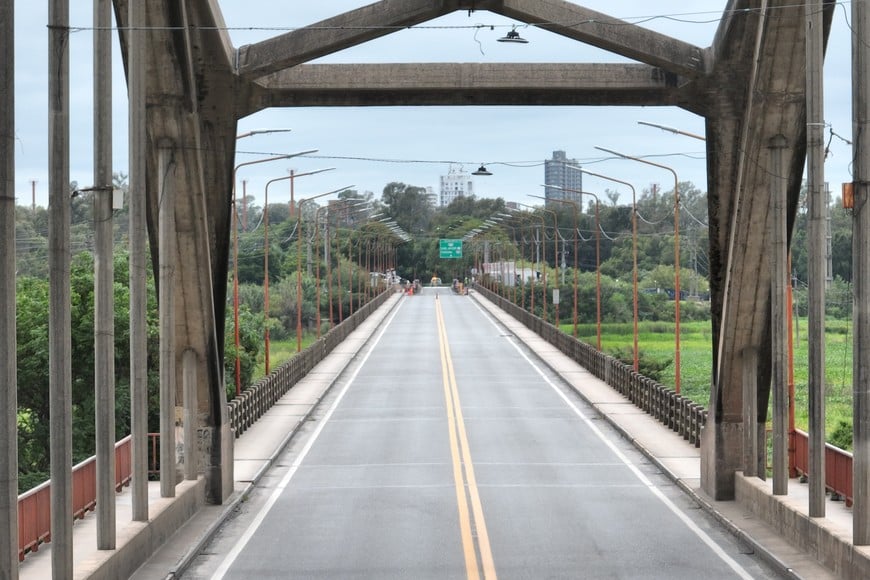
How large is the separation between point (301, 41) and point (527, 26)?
3368 mm

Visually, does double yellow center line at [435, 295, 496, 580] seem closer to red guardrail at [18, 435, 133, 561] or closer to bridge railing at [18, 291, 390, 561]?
bridge railing at [18, 291, 390, 561]

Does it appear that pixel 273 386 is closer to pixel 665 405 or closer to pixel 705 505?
pixel 665 405

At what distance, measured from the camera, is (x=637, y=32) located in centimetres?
2069

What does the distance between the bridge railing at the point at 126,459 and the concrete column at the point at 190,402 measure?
0.95 metres

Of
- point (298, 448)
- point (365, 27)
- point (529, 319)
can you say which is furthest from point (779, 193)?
point (529, 319)

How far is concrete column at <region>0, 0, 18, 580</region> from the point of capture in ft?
37.3

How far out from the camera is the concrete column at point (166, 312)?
19766mm

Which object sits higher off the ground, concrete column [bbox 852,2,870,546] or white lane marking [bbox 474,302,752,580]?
concrete column [bbox 852,2,870,546]

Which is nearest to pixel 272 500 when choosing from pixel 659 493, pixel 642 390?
pixel 659 493

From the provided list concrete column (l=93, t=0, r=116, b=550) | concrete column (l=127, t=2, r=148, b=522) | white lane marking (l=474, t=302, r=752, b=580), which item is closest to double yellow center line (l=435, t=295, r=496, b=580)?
white lane marking (l=474, t=302, r=752, b=580)

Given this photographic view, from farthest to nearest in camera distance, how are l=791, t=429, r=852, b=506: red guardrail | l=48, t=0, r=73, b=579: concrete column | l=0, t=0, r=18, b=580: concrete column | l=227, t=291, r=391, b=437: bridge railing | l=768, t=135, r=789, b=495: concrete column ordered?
1. l=227, t=291, r=391, b=437: bridge railing
2. l=791, t=429, r=852, b=506: red guardrail
3. l=768, t=135, r=789, b=495: concrete column
4. l=48, t=0, r=73, b=579: concrete column
5. l=0, t=0, r=18, b=580: concrete column

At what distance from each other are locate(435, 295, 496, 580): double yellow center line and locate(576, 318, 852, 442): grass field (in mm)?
8208

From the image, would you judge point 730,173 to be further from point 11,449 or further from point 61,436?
point 11,449

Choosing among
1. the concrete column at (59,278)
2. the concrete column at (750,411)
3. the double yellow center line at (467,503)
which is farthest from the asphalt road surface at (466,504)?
the concrete column at (59,278)
